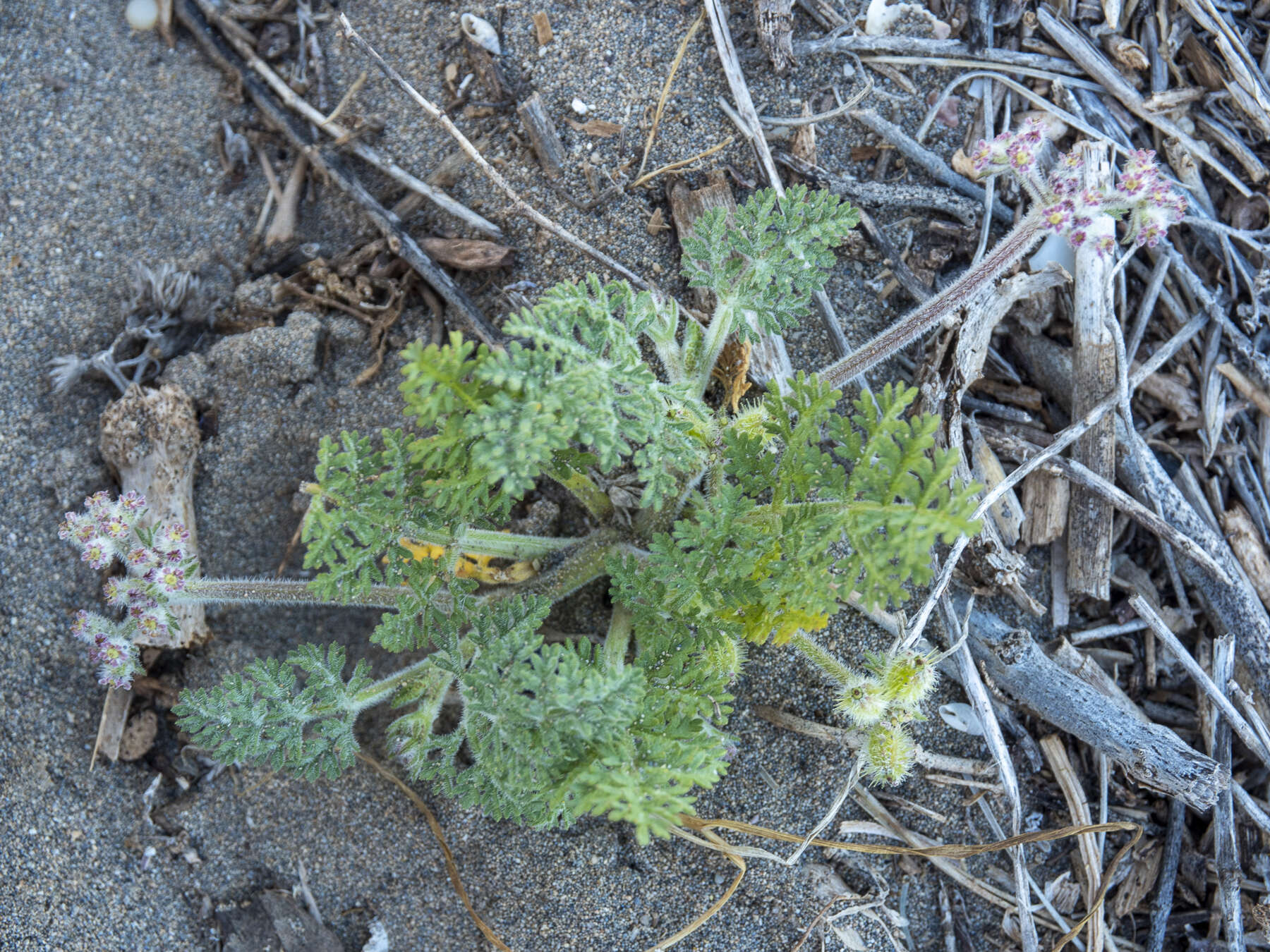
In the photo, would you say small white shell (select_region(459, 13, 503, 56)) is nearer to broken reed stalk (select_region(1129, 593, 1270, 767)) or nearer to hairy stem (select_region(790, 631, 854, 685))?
hairy stem (select_region(790, 631, 854, 685))

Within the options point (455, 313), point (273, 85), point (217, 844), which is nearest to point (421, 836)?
point (217, 844)

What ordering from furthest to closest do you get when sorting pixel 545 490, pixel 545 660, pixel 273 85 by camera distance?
pixel 273 85
pixel 545 490
pixel 545 660

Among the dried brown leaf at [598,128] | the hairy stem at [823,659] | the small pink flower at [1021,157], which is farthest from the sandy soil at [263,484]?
the small pink flower at [1021,157]

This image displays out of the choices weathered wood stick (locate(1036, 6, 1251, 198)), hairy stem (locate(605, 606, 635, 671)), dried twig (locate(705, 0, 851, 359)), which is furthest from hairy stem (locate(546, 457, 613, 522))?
weathered wood stick (locate(1036, 6, 1251, 198))

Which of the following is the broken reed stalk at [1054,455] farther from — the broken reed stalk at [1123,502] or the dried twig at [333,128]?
the dried twig at [333,128]

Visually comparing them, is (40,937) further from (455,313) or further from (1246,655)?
(1246,655)

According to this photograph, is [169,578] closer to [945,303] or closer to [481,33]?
[481,33]

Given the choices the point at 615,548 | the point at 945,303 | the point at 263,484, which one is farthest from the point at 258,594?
the point at 945,303

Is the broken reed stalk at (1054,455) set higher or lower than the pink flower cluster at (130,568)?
higher
